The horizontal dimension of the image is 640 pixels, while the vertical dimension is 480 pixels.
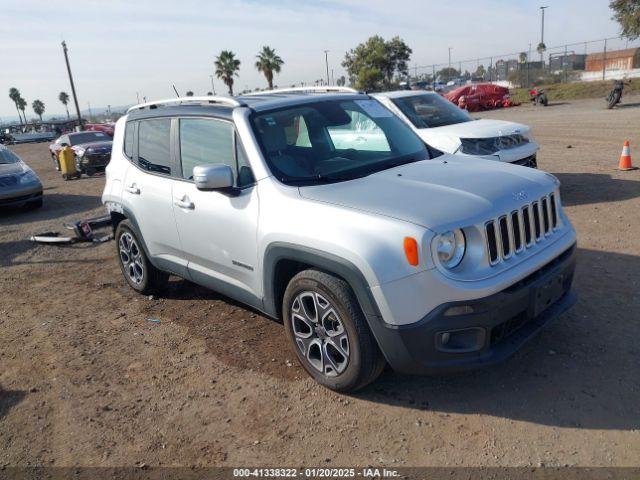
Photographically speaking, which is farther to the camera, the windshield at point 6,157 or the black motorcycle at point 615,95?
the black motorcycle at point 615,95

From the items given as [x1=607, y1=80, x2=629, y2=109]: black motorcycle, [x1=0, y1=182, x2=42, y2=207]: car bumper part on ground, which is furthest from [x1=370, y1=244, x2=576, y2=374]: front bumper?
[x1=607, y1=80, x2=629, y2=109]: black motorcycle

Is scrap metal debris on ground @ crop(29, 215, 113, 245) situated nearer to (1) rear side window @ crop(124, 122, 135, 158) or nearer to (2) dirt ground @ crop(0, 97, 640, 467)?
(2) dirt ground @ crop(0, 97, 640, 467)

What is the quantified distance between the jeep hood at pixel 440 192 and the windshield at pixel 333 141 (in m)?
0.22

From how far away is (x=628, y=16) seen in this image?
30.8 m

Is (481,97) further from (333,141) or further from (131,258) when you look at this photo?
(333,141)

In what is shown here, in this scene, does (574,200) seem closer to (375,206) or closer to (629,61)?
(375,206)

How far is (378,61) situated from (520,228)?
4784cm

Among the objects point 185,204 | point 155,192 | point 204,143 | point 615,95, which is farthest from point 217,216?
point 615,95

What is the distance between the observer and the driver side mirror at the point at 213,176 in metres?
3.78

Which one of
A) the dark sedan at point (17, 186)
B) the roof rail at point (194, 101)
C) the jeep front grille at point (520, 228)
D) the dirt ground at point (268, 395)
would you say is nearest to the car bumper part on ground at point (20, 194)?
the dark sedan at point (17, 186)

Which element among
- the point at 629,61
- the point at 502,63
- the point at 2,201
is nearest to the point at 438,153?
the point at 2,201

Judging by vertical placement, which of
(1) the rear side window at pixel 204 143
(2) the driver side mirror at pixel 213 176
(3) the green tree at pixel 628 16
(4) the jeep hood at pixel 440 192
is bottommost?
(4) the jeep hood at pixel 440 192

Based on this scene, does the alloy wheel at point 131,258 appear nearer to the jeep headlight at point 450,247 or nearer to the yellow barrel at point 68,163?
the jeep headlight at point 450,247

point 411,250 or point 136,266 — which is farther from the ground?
point 411,250
